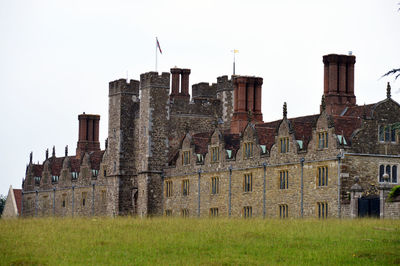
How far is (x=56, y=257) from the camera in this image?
93.9 ft

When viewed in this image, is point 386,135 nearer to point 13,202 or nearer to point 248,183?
point 248,183

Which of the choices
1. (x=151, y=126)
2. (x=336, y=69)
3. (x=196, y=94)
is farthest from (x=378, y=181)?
(x=196, y=94)

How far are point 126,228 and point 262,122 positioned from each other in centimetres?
2602

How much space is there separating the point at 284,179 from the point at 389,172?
20.1 ft

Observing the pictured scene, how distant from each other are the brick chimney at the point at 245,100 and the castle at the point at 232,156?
7cm

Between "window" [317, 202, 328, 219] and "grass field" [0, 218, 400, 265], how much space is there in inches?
371

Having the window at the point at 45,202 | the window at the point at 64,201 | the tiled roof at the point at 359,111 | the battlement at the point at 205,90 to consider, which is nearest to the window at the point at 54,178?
the window at the point at 45,202

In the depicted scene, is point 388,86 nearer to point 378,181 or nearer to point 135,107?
point 378,181

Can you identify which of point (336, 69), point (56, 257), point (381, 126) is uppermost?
point (336, 69)

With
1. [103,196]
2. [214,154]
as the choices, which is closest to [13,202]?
[103,196]

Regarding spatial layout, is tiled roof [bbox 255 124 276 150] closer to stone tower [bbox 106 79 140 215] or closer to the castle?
the castle

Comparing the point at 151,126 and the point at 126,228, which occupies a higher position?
the point at 151,126

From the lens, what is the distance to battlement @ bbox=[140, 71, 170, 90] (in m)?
63.6

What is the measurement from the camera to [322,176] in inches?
1893
